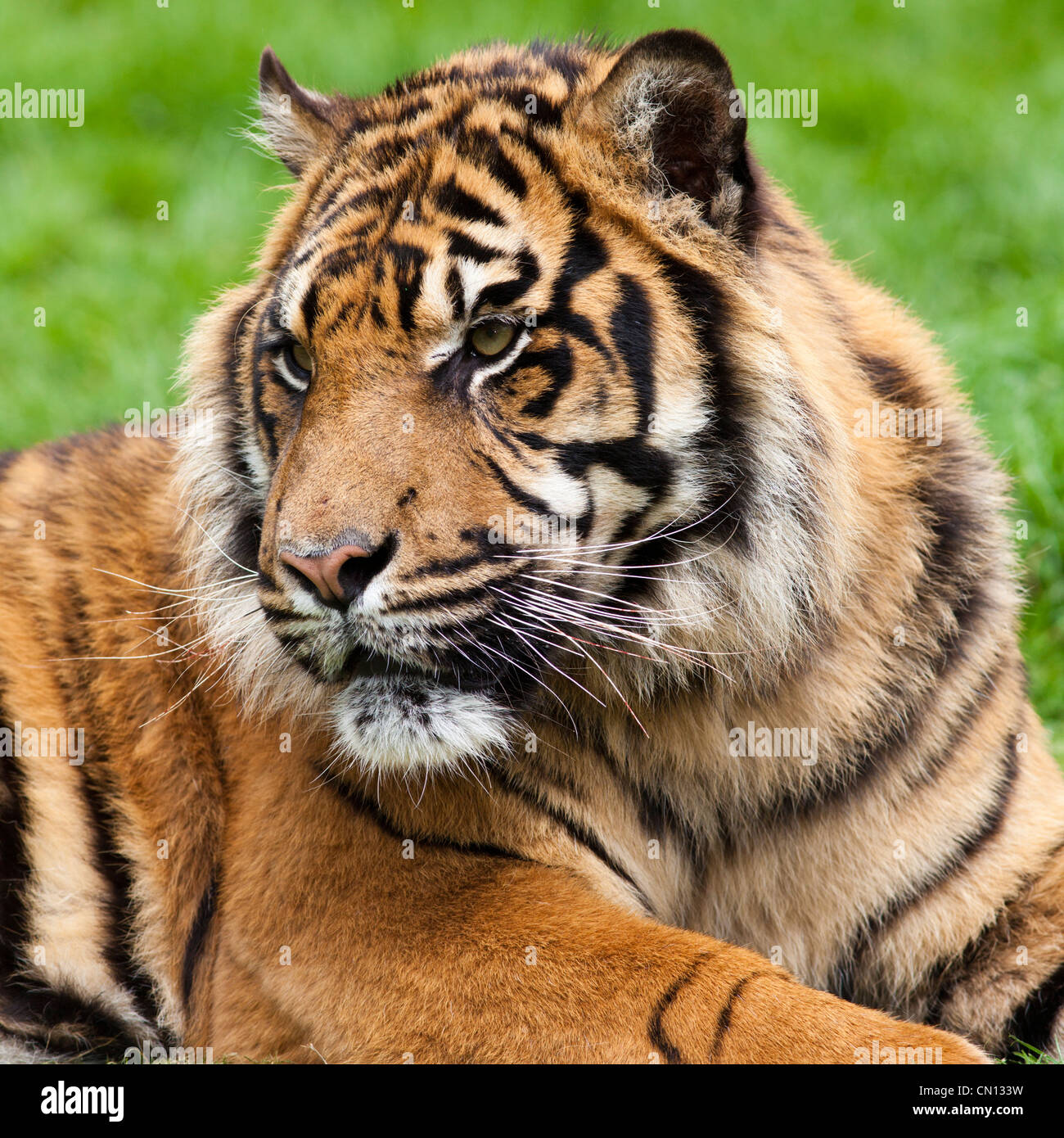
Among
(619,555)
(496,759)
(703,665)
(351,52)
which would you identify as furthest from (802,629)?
(351,52)

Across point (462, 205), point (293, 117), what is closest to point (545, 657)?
point (462, 205)

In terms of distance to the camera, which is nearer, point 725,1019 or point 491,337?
point 725,1019

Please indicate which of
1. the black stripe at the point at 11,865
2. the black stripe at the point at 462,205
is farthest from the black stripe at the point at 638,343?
the black stripe at the point at 11,865

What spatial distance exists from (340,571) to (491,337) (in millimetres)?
547

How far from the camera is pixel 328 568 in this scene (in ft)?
8.01

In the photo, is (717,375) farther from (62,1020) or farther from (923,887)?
(62,1020)

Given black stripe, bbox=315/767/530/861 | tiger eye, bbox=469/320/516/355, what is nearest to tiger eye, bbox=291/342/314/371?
tiger eye, bbox=469/320/516/355

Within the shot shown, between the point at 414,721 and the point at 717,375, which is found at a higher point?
the point at 717,375

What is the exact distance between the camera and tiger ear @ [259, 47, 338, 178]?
321cm

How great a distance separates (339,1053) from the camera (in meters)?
2.79

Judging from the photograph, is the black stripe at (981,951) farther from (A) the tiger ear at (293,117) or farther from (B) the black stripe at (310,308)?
(A) the tiger ear at (293,117)

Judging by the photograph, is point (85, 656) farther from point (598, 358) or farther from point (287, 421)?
point (598, 358)

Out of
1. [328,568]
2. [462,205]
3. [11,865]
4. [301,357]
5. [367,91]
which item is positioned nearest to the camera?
[328,568]

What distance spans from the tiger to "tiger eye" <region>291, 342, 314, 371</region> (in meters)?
0.04
